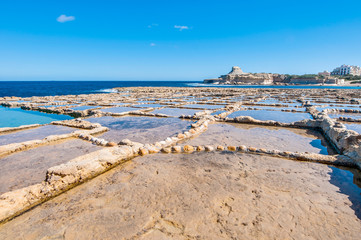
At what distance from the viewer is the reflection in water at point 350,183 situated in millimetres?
3523

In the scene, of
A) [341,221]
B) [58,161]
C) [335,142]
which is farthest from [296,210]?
[58,161]

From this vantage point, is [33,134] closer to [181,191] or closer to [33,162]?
[33,162]

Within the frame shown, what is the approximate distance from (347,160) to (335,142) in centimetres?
193

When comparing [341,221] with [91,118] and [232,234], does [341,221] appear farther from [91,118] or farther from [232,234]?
[91,118]

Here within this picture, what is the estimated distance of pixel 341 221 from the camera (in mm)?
2982

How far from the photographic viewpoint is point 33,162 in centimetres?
527

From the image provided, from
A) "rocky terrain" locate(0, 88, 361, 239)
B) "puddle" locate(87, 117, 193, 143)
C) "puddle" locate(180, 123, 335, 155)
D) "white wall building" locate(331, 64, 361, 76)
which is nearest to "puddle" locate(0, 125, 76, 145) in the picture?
"rocky terrain" locate(0, 88, 361, 239)

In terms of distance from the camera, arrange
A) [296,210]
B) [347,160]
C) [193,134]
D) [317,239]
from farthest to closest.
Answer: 1. [193,134]
2. [347,160]
3. [296,210]
4. [317,239]

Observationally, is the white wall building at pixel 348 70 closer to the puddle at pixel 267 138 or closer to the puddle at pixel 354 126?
the puddle at pixel 354 126

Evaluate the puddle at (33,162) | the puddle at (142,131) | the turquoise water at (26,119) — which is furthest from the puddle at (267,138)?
the turquoise water at (26,119)

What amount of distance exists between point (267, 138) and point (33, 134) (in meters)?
9.50

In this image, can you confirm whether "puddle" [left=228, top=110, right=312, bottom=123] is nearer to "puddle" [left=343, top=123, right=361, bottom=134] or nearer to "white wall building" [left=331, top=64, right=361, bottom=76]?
"puddle" [left=343, top=123, right=361, bottom=134]

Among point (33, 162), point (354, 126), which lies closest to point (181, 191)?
point (33, 162)

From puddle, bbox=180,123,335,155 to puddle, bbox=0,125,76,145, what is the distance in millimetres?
6080
